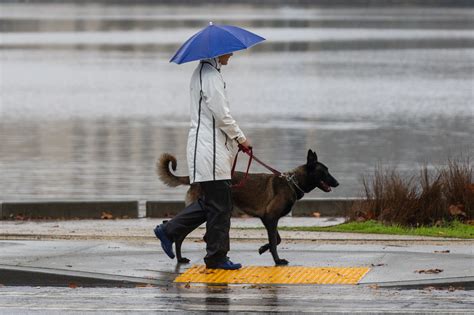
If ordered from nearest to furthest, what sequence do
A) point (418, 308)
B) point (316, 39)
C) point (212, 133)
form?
point (418, 308) < point (212, 133) < point (316, 39)

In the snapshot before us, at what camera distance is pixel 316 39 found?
321 feet

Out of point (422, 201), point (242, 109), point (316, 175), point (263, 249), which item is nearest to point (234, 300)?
point (263, 249)

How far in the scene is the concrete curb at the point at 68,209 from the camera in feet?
59.5

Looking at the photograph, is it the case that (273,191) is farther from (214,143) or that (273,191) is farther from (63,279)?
(63,279)

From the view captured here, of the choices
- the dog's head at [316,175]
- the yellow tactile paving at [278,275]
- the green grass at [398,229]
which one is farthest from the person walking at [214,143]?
the green grass at [398,229]

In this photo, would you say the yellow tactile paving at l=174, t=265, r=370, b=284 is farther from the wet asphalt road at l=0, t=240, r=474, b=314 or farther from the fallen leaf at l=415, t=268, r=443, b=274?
the fallen leaf at l=415, t=268, r=443, b=274

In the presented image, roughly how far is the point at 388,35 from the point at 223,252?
93.9 meters

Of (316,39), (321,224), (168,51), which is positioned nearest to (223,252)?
(321,224)

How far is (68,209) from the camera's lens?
1836cm

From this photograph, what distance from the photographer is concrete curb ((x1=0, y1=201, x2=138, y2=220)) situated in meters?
18.1

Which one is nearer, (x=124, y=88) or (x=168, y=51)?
(x=124, y=88)

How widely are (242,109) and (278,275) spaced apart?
100 ft

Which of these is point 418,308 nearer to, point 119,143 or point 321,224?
point 321,224

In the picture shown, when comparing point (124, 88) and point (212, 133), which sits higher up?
point (212, 133)
